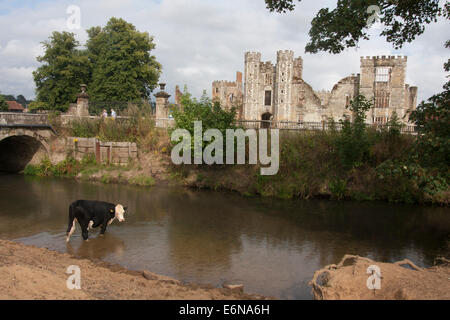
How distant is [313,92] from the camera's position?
49.7m

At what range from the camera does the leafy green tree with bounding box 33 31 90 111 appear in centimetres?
3612

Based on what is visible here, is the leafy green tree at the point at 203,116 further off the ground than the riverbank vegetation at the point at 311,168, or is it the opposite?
the leafy green tree at the point at 203,116

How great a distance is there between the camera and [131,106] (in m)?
24.2

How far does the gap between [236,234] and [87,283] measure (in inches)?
227

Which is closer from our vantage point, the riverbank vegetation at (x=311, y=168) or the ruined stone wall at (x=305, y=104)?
the riverbank vegetation at (x=311, y=168)

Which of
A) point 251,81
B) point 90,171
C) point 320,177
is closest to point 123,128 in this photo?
point 90,171

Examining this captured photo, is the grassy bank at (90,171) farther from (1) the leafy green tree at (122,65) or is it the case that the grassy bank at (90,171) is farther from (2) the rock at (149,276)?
(1) the leafy green tree at (122,65)

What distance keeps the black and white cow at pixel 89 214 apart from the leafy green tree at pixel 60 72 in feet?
97.5

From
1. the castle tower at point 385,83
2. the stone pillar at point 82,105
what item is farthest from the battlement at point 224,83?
the stone pillar at point 82,105

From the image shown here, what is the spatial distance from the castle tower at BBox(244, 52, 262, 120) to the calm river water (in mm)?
35710

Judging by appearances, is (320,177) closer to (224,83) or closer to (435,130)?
(435,130)

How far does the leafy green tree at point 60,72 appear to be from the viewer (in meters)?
36.1

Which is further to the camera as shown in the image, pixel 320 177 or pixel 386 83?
pixel 386 83
